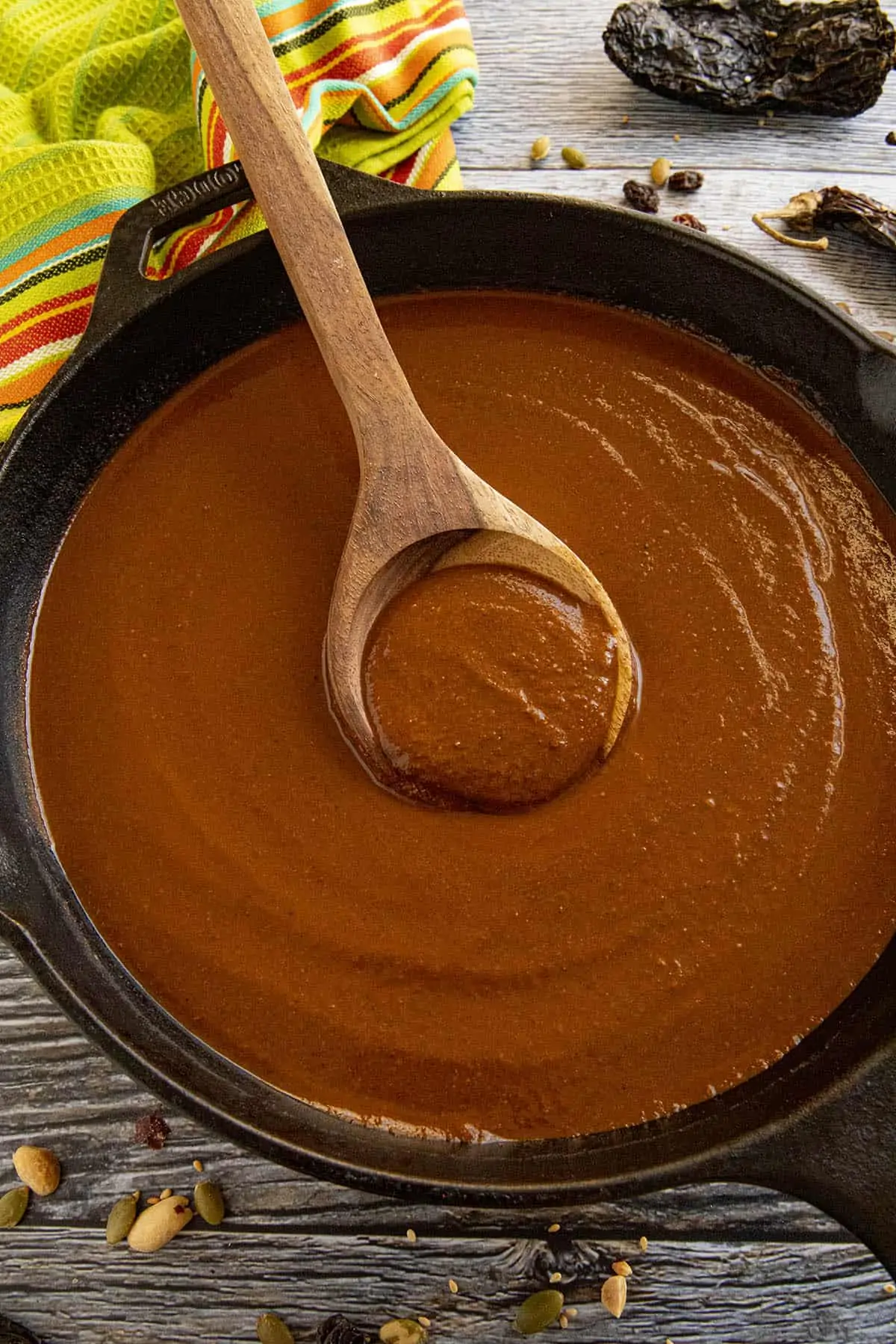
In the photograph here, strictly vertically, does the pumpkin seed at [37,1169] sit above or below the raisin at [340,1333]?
above

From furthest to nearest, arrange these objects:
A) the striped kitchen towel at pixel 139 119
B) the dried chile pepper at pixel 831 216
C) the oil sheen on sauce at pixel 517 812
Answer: the dried chile pepper at pixel 831 216 < the striped kitchen towel at pixel 139 119 < the oil sheen on sauce at pixel 517 812

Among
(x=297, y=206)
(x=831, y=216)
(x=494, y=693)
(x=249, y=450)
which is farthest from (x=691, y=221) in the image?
(x=494, y=693)

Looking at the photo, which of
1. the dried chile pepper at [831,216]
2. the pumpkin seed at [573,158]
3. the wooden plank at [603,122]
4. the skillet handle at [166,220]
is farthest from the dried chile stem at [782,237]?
the skillet handle at [166,220]

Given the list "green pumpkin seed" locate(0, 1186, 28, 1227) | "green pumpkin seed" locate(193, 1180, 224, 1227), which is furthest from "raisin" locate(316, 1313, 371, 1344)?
"green pumpkin seed" locate(0, 1186, 28, 1227)

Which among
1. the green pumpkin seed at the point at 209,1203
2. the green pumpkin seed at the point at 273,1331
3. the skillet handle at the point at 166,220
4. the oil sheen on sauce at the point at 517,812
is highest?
the skillet handle at the point at 166,220

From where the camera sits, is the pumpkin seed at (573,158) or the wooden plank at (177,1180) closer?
the wooden plank at (177,1180)

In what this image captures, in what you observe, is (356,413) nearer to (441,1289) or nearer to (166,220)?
(166,220)

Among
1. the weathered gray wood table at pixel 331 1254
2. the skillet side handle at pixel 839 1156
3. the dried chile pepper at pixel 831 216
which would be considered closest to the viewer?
the skillet side handle at pixel 839 1156

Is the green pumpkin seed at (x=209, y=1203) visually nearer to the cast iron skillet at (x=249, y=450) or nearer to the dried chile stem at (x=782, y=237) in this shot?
the cast iron skillet at (x=249, y=450)
